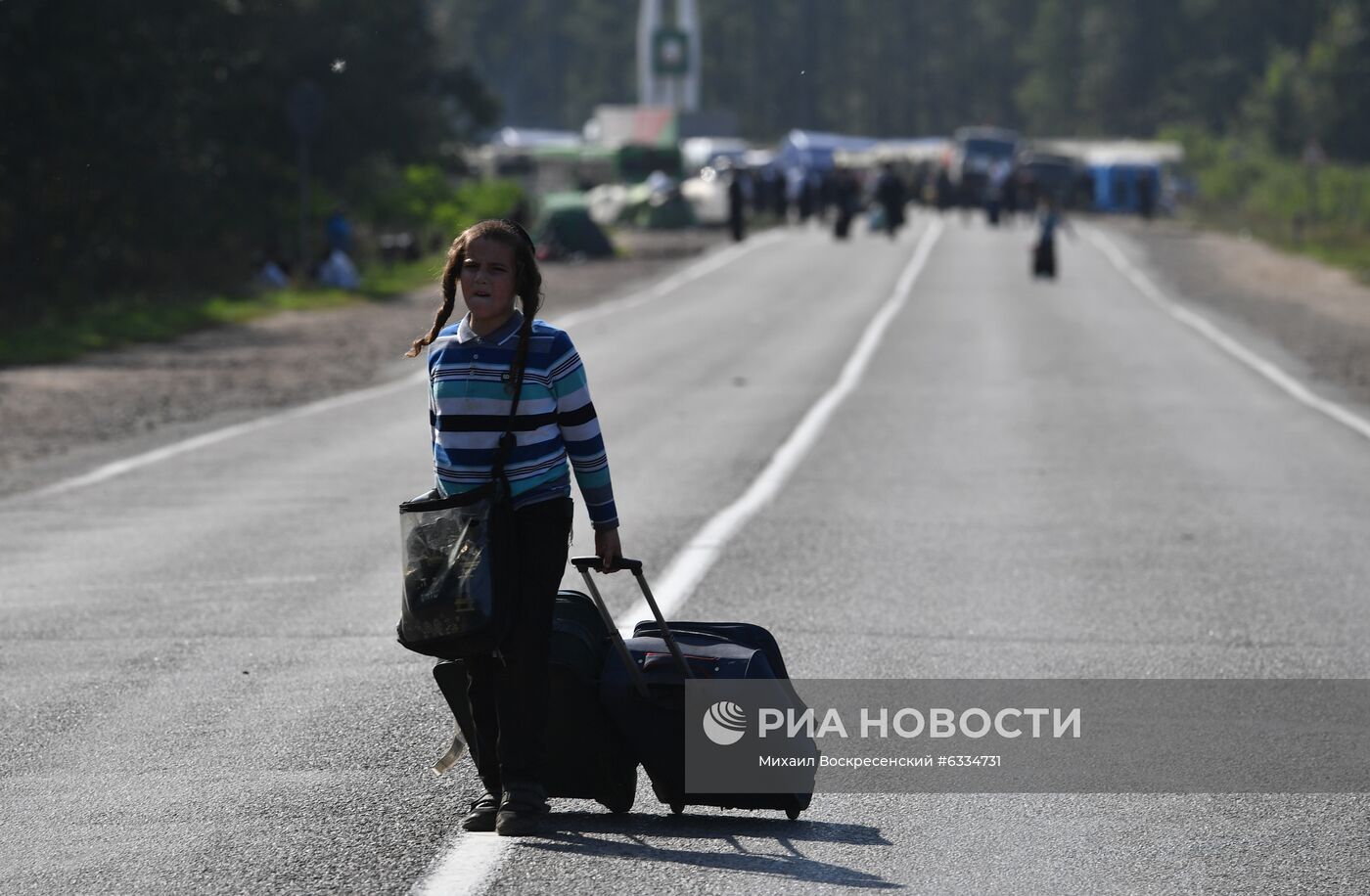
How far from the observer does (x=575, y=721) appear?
555 centimetres

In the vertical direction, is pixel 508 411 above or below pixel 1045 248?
above

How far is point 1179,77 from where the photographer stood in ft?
436

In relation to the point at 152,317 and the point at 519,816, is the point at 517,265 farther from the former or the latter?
the point at 152,317

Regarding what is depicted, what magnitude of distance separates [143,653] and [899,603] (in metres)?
3.25

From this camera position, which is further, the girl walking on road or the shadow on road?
the girl walking on road

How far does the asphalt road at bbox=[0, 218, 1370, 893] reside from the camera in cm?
533

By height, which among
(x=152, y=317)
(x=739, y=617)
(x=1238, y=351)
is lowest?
(x=1238, y=351)

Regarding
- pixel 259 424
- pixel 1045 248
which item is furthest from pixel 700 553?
pixel 1045 248

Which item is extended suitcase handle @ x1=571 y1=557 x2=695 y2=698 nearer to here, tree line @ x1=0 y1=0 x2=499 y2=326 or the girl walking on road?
the girl walking on road

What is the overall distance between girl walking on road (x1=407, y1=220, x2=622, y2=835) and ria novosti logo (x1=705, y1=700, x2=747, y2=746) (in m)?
0.44

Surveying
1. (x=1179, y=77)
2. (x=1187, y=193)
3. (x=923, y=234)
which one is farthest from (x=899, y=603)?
(x=1179, y=77)

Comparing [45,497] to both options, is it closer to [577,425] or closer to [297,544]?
[297,544]

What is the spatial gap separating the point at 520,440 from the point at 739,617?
3.46 m

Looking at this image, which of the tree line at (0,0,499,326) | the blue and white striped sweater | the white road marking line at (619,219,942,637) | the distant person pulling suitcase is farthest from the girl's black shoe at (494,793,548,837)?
the distant person pulling suitcase
